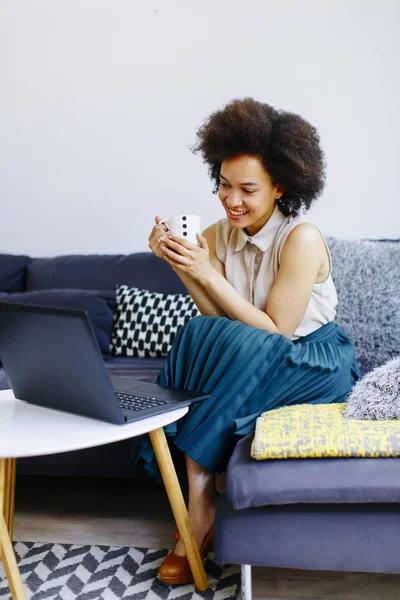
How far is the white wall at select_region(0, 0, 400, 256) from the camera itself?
2.37 meters

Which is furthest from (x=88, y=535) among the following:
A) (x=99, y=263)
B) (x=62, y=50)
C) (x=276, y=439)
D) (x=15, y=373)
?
(x=62, y=50)

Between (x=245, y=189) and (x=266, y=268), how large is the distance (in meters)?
0.22

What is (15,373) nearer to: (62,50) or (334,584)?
(334,584)

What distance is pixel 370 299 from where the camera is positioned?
1.98 m

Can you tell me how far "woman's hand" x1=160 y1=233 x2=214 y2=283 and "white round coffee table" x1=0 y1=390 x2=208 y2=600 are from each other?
1.26 ft

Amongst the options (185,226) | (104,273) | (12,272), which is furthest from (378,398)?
(12,272)

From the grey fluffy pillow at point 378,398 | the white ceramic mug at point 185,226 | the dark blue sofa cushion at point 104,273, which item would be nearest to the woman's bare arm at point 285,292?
the white ceramic mug at point 185,226

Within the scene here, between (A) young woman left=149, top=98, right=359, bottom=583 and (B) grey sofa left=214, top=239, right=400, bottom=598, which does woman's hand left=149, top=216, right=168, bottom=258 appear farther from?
(B) grey sofa left=214, top=239, right=400, bottom=598

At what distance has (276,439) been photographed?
1.17m

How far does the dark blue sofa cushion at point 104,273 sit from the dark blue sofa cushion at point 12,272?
0.04 metres

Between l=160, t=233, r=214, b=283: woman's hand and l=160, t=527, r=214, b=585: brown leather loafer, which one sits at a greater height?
l=160, t=233, r=214, b=283: woman's hand

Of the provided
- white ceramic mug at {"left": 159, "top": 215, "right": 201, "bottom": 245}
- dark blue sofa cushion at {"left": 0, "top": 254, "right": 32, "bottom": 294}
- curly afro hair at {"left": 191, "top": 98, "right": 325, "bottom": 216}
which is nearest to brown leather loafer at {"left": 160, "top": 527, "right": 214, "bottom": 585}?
white ceramic mug at {"left": 159, "top": 215, "right": 201, "bottom": 245}

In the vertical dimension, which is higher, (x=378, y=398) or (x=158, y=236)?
(x=158, y=236)

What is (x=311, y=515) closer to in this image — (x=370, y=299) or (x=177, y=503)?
(x=177, y=503)
